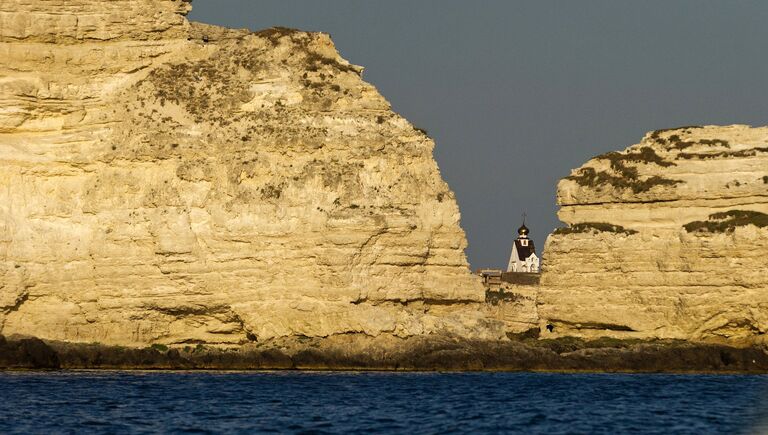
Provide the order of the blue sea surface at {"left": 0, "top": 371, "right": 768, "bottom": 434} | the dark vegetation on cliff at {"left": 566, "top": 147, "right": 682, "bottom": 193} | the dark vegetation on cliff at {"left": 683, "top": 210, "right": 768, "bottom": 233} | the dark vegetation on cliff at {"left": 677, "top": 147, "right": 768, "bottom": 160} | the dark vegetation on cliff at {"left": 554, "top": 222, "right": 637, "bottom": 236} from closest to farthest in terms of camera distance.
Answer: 1. the blue sea surface at {"left": 0, "top": 371, "right": 768, "bottom": 434}
2. the dark vegetation on cliff at {"left": 683, "top": 210, "right": 768, "bottom": 233}
3. the dark vegetation on cliff at {"left": 677, "top": 147, "right": 768, "bottom": 160}
4. the dark vegetation on cliff at {"left": 554, "top": 222, "right": 637, "bottom": 236}
5. the dark vegetation on cliff at {"left": 566, "top": 147, "right": 682, "bottom": 193}

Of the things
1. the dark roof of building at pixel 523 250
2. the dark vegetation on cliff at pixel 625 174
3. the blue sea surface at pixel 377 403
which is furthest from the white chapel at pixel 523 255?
the blue sea surface at pixel 377 403

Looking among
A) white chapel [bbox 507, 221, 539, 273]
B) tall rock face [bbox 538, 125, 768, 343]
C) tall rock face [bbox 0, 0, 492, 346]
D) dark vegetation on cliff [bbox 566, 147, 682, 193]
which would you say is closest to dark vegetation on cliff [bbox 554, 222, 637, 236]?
tall rock face [bbox 538, 125, 768, 343]

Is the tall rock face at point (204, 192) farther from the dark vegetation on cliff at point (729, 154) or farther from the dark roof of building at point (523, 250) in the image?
the dark roof of building at point (523, 250)

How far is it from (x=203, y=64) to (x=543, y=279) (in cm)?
1328

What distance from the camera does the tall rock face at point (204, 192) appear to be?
183 feet

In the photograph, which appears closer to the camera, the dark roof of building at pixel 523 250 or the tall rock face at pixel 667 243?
the tall rock face at pixel 667 243

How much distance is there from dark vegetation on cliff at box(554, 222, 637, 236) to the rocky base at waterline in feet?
15.2

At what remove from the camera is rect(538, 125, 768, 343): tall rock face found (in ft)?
189

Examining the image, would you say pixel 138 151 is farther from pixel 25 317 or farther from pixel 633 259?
pixel 633 259

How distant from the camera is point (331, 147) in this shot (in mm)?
57156

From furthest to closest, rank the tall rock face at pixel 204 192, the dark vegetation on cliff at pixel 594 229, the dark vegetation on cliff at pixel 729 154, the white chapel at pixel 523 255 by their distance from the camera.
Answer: the white chapel at pixel 523 255, the dark vegetation on cliff at pixel 594 229, the dark vegetation on cliff at pixel 729 154, the tall rock face at pixel 204 192

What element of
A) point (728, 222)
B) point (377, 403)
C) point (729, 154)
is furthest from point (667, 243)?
point (377, 403)

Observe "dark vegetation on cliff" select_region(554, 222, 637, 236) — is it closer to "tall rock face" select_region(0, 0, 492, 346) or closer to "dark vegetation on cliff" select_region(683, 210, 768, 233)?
"dark vegetation on cliff" select_region(683, 210, 768, 233)

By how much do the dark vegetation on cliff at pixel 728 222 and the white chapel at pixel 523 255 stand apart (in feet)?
210
